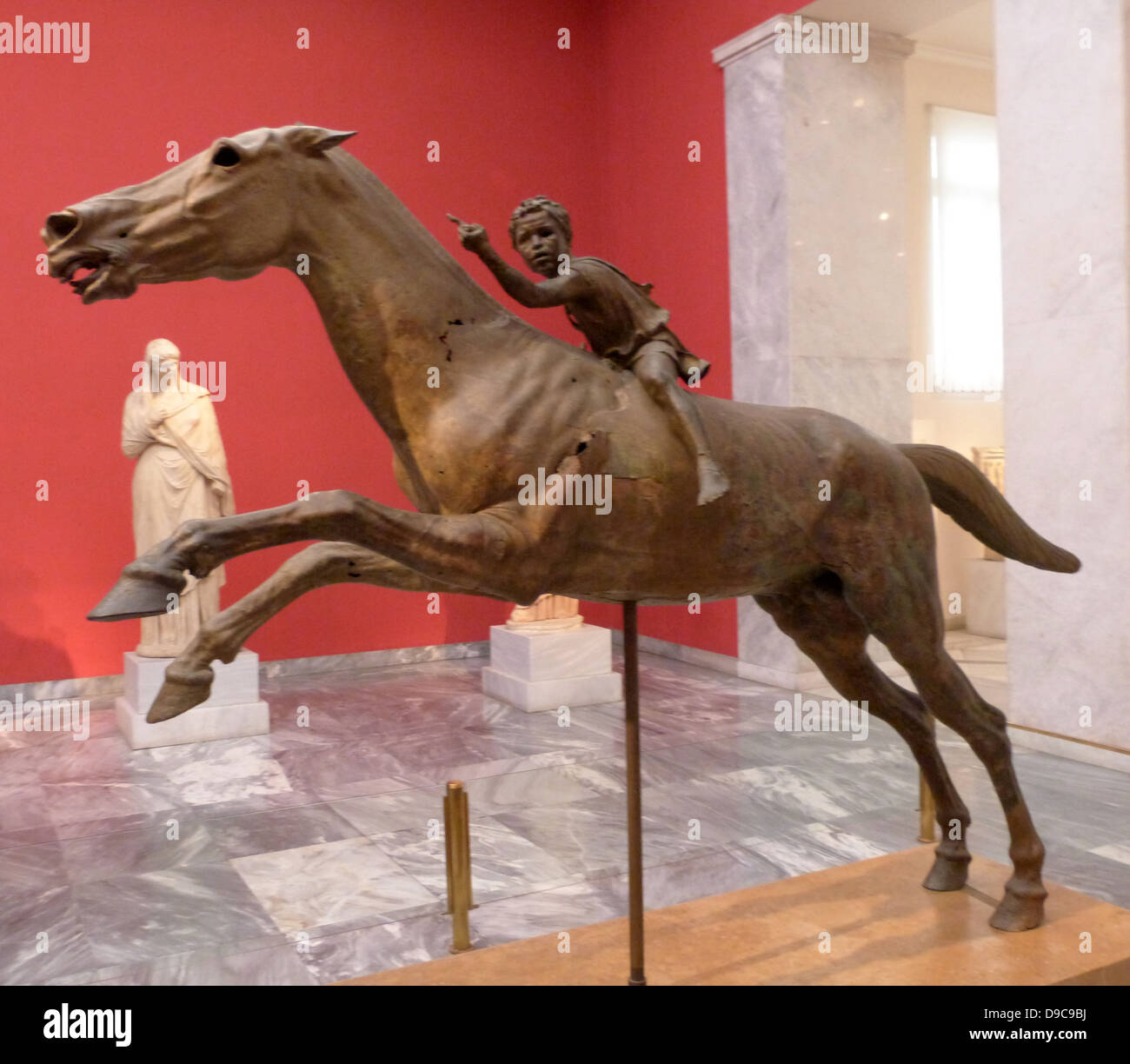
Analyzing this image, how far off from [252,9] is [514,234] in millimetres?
8748

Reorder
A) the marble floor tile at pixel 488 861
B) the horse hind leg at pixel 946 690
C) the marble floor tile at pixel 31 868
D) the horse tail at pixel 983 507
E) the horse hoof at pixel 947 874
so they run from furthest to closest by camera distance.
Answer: the marble floor tile at pixel 31 868, the marble floor tile at pixel 488 861, the horse hoof at pixel 947 874, the horse tail at pixel 983 507, the horse hind leg at pixel 946 690

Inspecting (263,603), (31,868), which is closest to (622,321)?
(263,603)

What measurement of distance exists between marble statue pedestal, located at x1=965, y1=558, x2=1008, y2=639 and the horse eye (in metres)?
10.6

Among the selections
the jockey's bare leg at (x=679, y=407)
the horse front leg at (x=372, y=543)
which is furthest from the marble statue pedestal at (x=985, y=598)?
the horse front leg at (x=372, y=543)

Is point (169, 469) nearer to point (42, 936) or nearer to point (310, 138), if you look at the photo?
point (42, 936)

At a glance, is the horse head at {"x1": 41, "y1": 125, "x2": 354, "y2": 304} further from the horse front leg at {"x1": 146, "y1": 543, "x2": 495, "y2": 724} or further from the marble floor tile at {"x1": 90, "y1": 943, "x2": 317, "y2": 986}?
the marble floor tile at {"x1": 90, "y1": 943, "x2": 317, "y2": 986}

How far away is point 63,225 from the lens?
7.27 ft

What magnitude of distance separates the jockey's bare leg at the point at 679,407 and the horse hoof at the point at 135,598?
4.16 feet

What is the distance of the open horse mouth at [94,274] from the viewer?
2238 mm

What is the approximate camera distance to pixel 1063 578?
6324 millimetres

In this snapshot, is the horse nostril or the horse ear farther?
the horse ear

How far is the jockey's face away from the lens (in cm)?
272

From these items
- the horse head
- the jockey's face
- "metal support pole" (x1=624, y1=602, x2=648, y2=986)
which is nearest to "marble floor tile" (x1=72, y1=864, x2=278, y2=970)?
"metal support pole" (x1=624, y1=602, x2=648, y2=986)

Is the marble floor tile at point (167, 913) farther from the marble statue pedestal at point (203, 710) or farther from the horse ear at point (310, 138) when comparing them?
the horse ear at point (310, 138)
